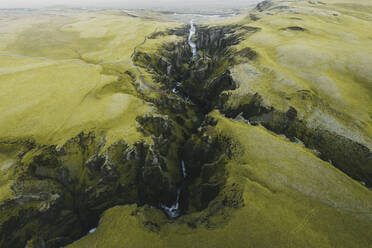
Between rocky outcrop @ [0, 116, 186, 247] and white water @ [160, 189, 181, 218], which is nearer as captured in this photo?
rocky outcrop @ [0, 116, 186, 247]

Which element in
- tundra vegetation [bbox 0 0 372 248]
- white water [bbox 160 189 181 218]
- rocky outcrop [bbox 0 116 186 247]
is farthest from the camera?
white water [bbox 160 189 181 218]

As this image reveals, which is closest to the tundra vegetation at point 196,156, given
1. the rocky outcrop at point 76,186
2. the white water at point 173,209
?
the rocky outcrop at point 76,186

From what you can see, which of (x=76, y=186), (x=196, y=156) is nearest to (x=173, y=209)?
(x=196, y=156)

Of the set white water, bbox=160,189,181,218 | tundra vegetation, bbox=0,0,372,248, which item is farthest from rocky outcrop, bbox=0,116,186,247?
white water, bbox=160,189,181,218

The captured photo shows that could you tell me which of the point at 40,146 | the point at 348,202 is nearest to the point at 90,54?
the point at 40,146

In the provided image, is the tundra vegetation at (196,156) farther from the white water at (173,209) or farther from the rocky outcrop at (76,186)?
the white water at (173,209)

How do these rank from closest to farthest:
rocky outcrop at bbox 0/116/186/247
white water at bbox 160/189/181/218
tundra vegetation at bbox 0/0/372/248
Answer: tundra vegetation at bbox 0/0/372/248
rocky outcrop at bbox 0/116/186/247
white water at bbox 160/189/181/218

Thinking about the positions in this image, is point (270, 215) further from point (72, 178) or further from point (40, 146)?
point (40, 146)

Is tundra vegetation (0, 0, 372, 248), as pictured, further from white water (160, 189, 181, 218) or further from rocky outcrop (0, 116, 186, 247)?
white water (160, 189, 181, 218)

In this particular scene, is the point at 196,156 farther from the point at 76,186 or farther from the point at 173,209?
the point at 76,186
